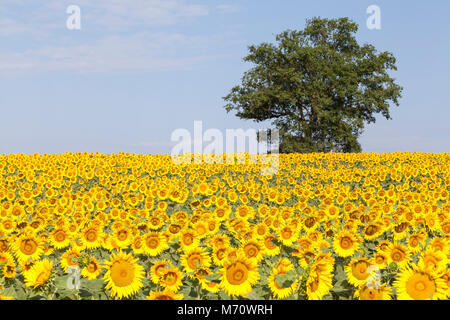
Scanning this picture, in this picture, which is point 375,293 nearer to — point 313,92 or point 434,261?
point 434,261

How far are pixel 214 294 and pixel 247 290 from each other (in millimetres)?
474

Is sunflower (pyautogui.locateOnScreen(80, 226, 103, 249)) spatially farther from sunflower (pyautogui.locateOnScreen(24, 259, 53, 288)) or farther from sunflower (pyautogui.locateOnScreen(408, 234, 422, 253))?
sunflower (pyautogui.locateOnScreen(408, 234, 422, 253))

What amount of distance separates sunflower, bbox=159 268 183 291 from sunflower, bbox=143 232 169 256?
1.18 metres

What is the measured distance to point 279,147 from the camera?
44.1 metres

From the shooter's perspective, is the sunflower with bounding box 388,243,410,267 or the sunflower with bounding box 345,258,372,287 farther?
the sunflower with bounding box 388,243,410,267

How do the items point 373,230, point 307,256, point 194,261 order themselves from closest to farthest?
point 194,261 < point 307,256 < point 373,230

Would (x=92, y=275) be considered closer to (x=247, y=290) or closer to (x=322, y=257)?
(x=247, y=290)

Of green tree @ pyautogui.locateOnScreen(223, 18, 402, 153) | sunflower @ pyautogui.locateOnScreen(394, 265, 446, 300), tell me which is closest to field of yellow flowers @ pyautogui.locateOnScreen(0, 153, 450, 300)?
sunflower @ pyautogui.locateOnScreen(394, 265, 446, 300)

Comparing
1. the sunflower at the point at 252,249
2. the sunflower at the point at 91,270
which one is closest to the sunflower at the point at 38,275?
the sunflower at the point at 91,270

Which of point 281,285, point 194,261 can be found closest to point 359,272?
point 281,285

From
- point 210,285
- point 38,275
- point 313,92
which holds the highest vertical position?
point 313,92

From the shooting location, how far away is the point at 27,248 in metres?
5.69

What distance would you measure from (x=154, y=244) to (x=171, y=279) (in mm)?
1280

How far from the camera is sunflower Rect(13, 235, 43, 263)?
18.4ft
